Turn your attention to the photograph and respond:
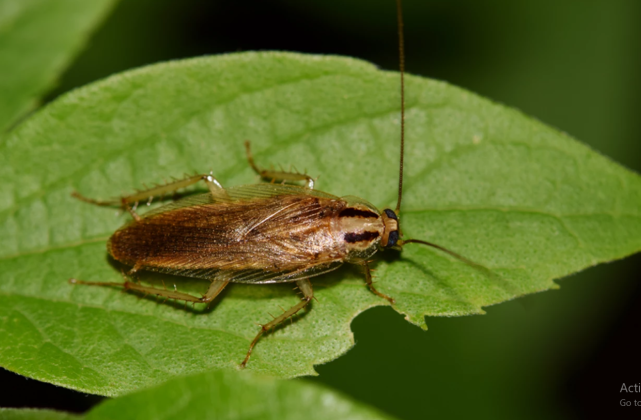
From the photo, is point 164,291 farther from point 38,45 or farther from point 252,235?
point 38,45

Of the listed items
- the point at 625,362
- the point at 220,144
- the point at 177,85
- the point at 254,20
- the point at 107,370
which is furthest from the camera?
the point at 254,20

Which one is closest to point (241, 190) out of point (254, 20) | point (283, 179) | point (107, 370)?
point (283, 179)

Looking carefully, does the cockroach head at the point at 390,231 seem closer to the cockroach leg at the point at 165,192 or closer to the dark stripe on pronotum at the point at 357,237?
the dark stripe on pronotum at the point at 357,237

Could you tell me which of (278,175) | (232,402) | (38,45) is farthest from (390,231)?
(38,45)

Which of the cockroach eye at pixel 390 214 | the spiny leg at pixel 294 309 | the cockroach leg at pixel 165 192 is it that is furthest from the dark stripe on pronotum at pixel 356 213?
the cockroach leg at pixel 165 192

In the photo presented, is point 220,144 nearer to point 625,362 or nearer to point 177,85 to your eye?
point 177,85

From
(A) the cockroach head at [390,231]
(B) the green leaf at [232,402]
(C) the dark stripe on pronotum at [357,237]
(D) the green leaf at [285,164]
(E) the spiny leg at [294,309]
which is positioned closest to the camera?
(B) the green leaf at [232,402]

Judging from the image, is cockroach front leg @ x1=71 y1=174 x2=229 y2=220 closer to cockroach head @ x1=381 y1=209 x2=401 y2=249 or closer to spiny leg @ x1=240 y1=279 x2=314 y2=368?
spiny leg @ x1=240 y1=279 x2=314 y2=368
